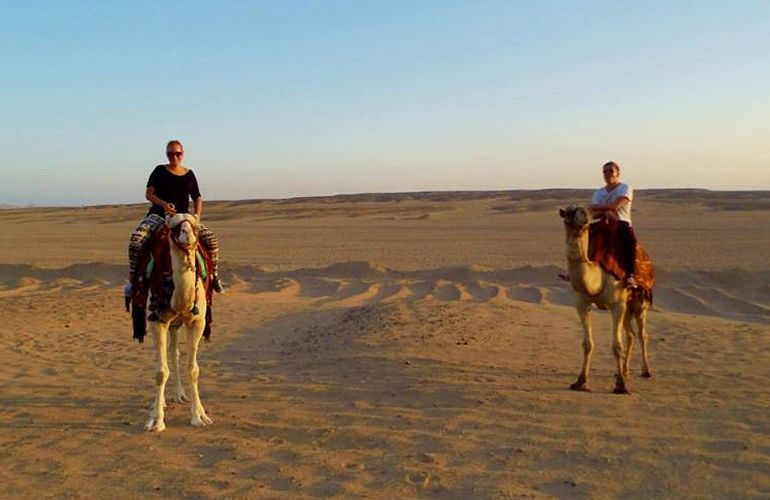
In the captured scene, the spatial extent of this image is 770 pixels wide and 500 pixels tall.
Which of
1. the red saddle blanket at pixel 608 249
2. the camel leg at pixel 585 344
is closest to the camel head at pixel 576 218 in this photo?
the red saddle blanket at pixel 608 249

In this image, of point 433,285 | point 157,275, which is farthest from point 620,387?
point 433,285

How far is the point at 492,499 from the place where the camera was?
512cm

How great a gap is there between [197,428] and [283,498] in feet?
7.02

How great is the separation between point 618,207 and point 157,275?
5.61 metres

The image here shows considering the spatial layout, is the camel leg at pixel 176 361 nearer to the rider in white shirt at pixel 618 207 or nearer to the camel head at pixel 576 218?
the camel head at pixel 576 218

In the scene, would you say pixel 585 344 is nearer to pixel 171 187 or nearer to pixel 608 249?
pixel 608 249

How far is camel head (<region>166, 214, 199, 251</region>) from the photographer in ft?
20.5

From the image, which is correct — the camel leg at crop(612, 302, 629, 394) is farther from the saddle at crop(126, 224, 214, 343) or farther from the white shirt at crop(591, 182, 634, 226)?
the saddle at crop(126, 224, 214, 343)

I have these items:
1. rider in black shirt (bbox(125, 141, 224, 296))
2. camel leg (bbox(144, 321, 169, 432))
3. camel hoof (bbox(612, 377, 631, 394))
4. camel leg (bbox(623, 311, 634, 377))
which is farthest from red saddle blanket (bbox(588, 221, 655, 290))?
camel leg (bbox(144, 321, 169, 432))

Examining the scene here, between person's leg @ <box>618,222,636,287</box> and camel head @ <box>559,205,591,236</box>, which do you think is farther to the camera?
person's leg @ <box>618,222,636,287</box>

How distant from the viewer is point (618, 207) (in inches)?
322

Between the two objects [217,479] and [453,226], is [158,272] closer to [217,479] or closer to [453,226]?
[217,479]

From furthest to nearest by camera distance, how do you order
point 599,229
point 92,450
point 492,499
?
point 599,229
point 92,450
point 492,499

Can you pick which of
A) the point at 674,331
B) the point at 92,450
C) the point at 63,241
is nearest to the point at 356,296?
the point at 674,331
